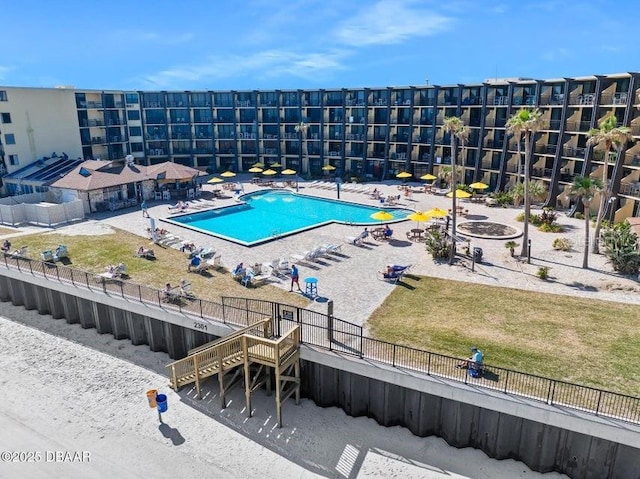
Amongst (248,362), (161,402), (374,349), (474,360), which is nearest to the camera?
(474,360)

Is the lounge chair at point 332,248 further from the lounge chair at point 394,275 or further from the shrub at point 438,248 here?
the shrub at point 438,248

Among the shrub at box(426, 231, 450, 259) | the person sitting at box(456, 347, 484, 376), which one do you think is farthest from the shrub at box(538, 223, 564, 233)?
the person sitting at box(456, 347, 484, 376)

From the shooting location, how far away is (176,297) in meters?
22.8

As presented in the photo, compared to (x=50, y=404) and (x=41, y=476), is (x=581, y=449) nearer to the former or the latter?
(x=41, y=476)

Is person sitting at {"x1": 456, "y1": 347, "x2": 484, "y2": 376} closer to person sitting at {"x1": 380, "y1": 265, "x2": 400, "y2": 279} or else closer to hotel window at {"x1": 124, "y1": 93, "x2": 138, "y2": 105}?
person sitting at {"x1": 380, "y1": 265, "x2": 400, "y2": 279}

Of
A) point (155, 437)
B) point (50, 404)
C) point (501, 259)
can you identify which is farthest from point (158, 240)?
point (501, 259)

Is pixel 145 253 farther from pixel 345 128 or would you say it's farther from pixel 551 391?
pixel 345 128

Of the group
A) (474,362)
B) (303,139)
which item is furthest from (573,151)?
(303,139)

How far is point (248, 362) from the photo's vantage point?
752 inches

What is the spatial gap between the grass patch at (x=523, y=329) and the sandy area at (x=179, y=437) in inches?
152

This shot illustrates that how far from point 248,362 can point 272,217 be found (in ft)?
86.3

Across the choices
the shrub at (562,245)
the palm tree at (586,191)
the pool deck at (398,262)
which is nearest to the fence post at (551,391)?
the pool deck at (398,262)

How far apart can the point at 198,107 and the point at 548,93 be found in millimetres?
47323

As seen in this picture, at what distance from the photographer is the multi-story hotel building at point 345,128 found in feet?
141
